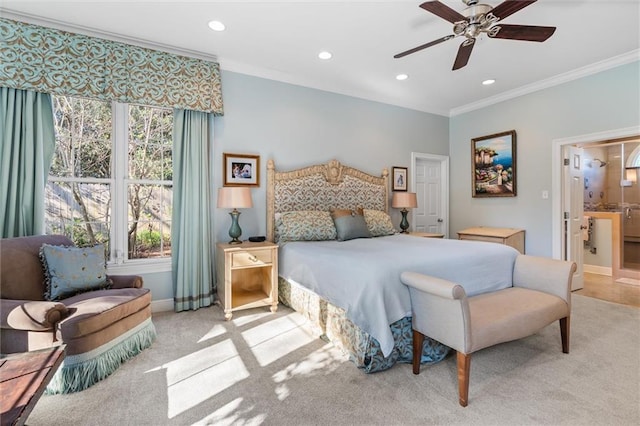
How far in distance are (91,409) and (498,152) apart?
553 cm

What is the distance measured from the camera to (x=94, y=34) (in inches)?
114

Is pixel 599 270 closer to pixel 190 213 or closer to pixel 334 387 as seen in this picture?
pixel 334 387

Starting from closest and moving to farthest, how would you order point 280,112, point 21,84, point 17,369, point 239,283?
1. point 17,369
2. point 21,84
3. point 239,283
4. point 280,112

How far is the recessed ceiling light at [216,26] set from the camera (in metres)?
2.79

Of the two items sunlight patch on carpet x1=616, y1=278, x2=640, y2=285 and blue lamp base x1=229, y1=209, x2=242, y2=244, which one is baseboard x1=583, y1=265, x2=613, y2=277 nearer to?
sunlight patch on carpet x1=616, y1=278, x2=640, y2=285

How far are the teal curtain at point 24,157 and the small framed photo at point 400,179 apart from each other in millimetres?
4294

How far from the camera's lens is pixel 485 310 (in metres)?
2.00

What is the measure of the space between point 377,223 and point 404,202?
915 mm

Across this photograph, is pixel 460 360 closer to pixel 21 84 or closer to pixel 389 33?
pixel 389 33

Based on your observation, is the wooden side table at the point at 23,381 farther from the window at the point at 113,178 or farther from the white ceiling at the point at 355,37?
the white ceiling at the point at 355,37

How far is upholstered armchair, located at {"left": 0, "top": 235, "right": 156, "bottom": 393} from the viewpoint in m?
1.81

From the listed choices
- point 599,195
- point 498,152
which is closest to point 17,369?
point 498,152

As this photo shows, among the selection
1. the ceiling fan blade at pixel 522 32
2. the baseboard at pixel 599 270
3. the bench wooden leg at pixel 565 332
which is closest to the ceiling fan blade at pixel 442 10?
the ceiling fan blade at pixel 522 32

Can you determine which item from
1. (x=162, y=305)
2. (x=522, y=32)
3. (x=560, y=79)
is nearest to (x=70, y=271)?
(x=162, y=305)
